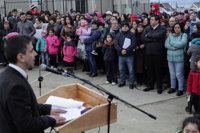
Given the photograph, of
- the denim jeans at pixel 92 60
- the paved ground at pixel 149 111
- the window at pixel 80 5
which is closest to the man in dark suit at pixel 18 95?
the paved ground at pixel 149 111

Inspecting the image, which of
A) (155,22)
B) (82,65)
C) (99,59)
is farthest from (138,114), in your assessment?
(82,65)

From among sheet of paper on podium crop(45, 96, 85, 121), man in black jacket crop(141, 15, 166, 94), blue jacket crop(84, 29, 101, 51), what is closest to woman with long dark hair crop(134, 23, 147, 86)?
man in black jacket crop(141, 15, 166, 94)

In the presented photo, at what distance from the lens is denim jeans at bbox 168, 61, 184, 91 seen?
5867mm

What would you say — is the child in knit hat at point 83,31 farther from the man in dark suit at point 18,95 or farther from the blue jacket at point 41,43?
the man in dark suit at point 18,95

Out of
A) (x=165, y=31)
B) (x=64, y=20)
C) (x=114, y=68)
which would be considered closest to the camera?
(x=165, y=31)

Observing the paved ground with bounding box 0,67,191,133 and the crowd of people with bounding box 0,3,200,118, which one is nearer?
the paved ground with bounding box 0,67,191,133

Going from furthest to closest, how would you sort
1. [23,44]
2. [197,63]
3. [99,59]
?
[99,59], [197,63], [23,44]

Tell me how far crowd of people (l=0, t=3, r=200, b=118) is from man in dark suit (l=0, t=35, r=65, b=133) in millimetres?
3460

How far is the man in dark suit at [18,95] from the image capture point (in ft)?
6.35

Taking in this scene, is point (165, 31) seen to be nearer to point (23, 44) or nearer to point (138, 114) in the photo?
point (138, 114)

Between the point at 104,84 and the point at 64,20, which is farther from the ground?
the point at 64,20

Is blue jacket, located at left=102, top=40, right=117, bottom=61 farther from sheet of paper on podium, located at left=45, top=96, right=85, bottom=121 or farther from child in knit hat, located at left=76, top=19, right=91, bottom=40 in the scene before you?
sheet of paper on podium, located at left=45, top=96, right=85, bottom=121

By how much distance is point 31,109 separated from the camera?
211cm

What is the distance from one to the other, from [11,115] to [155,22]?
16.0ft
